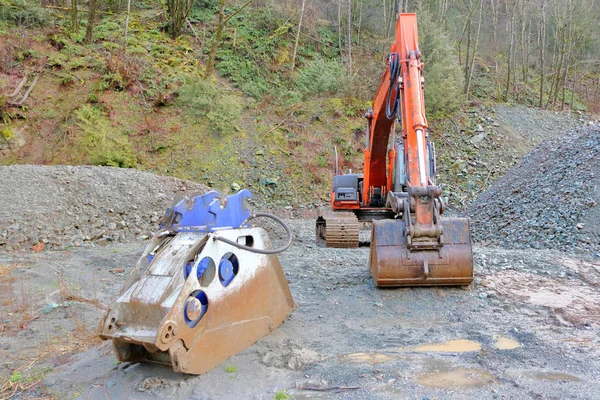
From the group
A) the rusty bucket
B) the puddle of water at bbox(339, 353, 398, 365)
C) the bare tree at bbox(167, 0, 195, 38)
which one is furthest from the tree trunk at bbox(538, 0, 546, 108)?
the rusty bucket

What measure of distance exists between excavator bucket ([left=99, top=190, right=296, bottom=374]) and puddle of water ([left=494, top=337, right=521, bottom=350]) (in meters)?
1.87

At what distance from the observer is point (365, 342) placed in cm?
414

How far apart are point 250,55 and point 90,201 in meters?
12.2

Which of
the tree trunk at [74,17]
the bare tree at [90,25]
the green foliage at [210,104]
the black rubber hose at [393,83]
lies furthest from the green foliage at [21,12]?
the black rubber hose at [393,83]

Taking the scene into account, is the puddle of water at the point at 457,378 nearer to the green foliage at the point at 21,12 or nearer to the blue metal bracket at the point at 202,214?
the blue metal bracket at the point at 202,214

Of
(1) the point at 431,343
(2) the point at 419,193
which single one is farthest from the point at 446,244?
(1) the point at 431,343

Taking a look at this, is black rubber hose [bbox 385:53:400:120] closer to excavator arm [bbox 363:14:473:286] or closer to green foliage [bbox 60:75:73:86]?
excavator arm [bbox 363:14:473:286]

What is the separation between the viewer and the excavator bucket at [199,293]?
127 inches

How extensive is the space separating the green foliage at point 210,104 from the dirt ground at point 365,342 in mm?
10313

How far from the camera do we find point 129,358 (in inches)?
136

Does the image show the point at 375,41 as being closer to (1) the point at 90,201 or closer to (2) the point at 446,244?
(1) the point at 90,201

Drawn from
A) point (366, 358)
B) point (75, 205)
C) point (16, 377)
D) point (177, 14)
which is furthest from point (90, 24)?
point (366, 358)

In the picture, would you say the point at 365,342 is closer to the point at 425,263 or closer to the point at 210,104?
the point at 425,263

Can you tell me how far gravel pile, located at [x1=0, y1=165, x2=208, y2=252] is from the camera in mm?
9270
